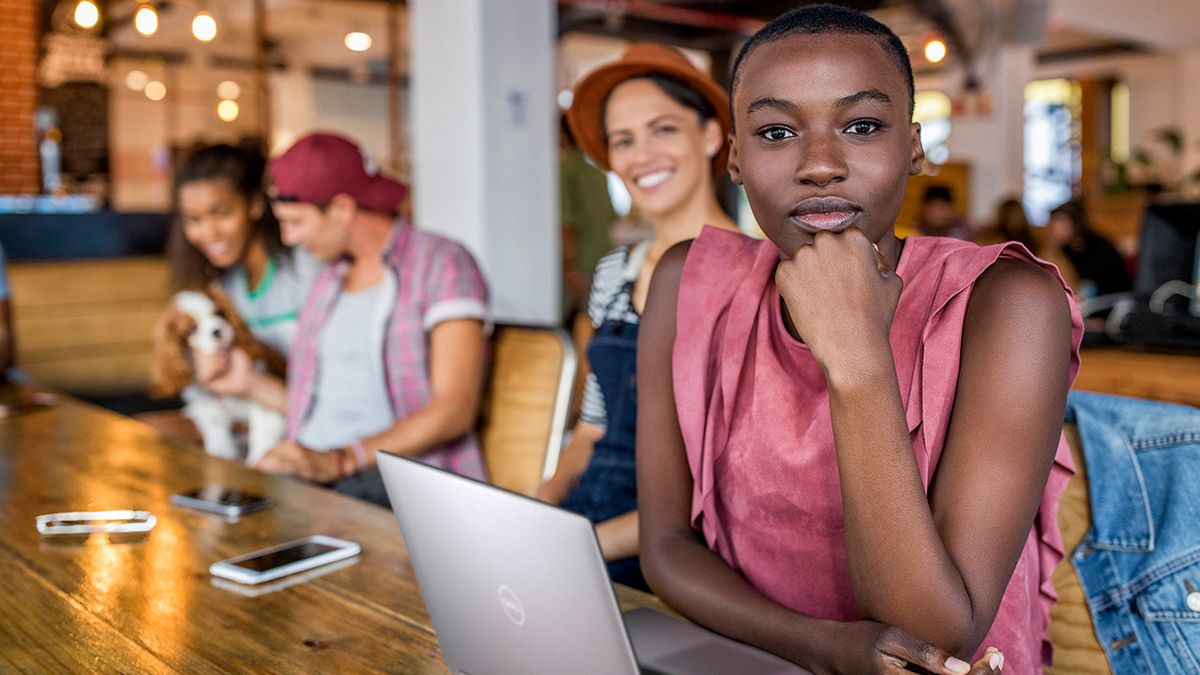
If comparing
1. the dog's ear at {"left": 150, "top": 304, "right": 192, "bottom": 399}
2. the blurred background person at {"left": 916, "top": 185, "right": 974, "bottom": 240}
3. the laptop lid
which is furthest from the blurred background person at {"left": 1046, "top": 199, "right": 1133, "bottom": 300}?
the laptop lid

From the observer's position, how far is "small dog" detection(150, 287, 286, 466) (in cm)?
297

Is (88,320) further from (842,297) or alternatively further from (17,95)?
(842,297)

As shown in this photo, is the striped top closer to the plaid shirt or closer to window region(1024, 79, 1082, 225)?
the plaid shirt

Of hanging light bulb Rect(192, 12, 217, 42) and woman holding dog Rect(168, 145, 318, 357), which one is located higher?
hanging light bulb Rect(192, 12, 217, 42)

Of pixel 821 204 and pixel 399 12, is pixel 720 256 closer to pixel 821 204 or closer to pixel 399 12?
pixel 821 204

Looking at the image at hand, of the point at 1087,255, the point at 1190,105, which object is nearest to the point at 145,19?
the point at 1087,255

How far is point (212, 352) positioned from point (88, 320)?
3.54m

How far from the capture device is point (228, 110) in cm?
985

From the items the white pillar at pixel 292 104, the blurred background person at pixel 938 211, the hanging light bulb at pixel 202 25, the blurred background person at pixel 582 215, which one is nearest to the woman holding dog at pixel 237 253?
the hanging light bulb at pixel 202 25

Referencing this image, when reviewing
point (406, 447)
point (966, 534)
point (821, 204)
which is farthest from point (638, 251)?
point (966, 534)

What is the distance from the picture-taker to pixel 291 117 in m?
10.6

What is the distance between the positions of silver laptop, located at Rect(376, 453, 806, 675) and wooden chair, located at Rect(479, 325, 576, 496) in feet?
3.82

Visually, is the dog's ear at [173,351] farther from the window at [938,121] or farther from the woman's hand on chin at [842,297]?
the window at [938,121]

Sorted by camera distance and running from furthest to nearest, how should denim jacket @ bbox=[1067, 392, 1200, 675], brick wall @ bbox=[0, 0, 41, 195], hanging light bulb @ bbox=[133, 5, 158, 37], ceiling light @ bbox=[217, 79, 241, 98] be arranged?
ceiling light @ bbox=[217, 79, 241, 98], brick wall @ bbox=[0, 0, 41, 195], hanging light bulb @ bbox=[133, 5, 158, 37], denim jacket @ bbox=[1067, 392, 1200, 675]
